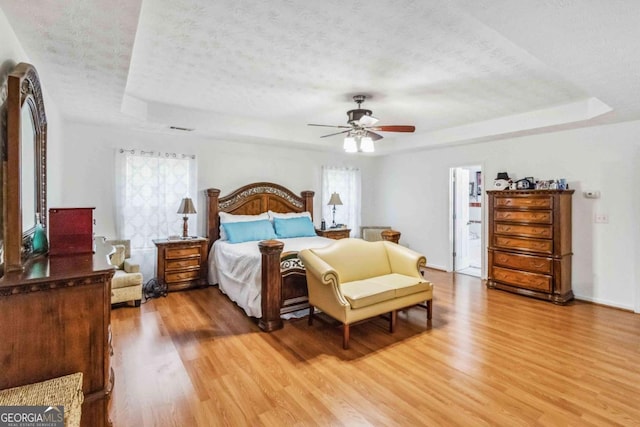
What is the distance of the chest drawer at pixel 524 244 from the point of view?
4246mm

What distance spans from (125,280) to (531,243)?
5.25 metres

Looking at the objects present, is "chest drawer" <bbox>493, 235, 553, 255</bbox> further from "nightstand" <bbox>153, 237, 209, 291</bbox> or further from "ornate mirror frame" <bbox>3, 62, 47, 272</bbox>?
"ornate mirror frame" <bbox>3, 62, 47, 272</bbox>

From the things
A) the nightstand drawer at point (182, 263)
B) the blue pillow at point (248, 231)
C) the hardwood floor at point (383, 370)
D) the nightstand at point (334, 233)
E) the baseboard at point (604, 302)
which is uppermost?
the blue pillow at point (248, 231)

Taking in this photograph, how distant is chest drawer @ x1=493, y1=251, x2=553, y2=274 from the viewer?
167 inches

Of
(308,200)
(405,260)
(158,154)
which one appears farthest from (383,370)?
(158,154)

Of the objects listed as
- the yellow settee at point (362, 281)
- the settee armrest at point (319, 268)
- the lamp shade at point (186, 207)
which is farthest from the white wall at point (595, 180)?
the lamp shade at point (186, 207)

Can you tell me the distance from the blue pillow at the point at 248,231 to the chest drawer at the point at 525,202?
342 cm

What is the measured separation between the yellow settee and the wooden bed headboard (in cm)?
220

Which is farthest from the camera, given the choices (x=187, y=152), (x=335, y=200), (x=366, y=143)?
(x=335, y=200)

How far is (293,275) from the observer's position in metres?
3.63

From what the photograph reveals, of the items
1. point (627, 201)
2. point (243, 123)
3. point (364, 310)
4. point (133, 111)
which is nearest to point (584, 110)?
point (627, 201)

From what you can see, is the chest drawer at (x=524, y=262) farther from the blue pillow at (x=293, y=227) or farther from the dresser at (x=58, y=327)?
the dresser at (x=58, y=327)

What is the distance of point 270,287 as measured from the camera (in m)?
3.31

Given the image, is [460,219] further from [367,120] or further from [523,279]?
[367,120]
